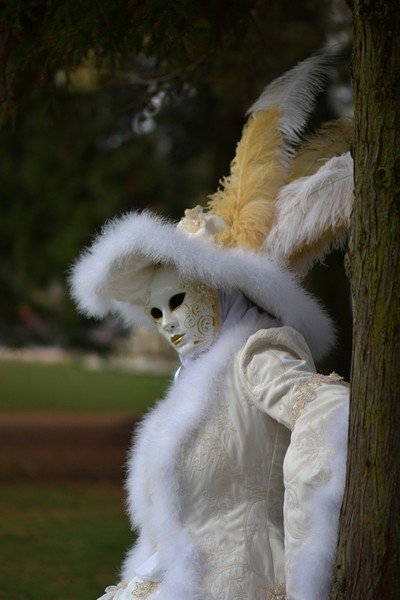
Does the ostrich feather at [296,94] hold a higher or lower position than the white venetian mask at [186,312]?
higher

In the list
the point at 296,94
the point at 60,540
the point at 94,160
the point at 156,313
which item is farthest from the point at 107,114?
the point at 156,313

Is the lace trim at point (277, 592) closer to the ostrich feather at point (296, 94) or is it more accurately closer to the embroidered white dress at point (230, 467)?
the embroidered white dress at point (230, 467)

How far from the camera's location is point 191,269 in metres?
3.11

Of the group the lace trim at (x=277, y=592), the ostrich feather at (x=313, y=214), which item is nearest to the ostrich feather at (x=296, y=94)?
the ostrich feather at (x=313, y=214)

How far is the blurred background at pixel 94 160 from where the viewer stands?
3910 millimetres

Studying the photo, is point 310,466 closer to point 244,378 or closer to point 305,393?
point 305,393

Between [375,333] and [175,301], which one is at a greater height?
[175,301]

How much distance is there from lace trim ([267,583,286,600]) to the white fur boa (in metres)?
0.20

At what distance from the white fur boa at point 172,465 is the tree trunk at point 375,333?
1.66 ft

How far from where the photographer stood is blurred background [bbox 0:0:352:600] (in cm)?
391

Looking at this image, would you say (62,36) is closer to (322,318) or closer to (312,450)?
(322,318)

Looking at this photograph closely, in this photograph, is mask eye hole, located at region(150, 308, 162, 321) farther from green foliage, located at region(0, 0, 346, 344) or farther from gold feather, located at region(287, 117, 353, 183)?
green foliage, located at region(0, 0, 346, 344)

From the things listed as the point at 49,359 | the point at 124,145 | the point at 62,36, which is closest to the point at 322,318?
the point at 62,36

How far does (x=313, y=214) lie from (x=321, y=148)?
1.40 feet
